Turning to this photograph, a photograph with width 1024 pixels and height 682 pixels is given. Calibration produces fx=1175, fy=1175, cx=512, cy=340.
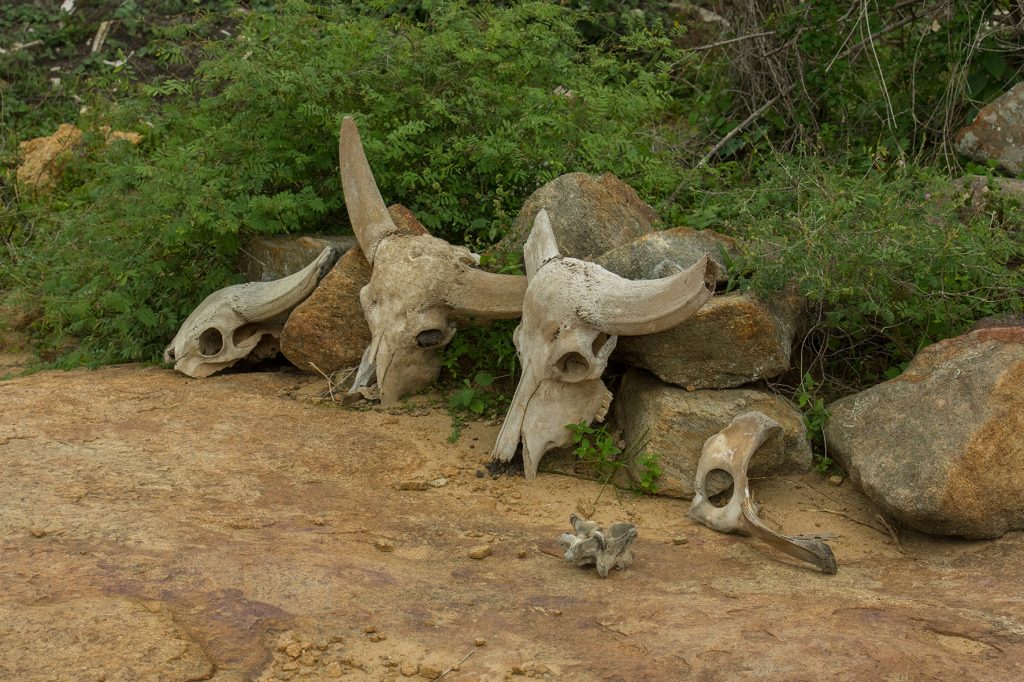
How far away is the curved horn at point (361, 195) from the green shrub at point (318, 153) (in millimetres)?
302

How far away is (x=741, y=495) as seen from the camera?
4414 mm

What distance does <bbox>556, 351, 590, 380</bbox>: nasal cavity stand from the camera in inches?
189

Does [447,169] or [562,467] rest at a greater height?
[447,169]

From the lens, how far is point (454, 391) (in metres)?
5.64

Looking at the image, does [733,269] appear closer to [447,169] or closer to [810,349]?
[810,349]

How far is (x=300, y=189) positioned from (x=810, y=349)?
289 centimetres

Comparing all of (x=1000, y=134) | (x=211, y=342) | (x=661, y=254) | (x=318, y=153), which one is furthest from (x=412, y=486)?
(x=1000, y=134)

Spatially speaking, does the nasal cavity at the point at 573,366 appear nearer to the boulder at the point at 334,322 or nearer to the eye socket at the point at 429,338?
the eye socket at the point at 429,338

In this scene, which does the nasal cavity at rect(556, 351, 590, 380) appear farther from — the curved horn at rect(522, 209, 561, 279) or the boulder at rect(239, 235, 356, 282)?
the boulder at rect(239, 235, 356, 282)

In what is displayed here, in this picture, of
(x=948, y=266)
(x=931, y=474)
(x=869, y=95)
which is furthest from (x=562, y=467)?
(x=869, y=95)

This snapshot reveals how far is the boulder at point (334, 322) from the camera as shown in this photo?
579 centimetres

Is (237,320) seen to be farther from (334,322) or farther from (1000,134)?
(1000,134)

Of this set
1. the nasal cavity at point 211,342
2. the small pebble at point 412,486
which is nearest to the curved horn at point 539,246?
the small pebble at point 412,486

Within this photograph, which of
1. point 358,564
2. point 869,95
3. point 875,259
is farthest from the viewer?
point 869,95
